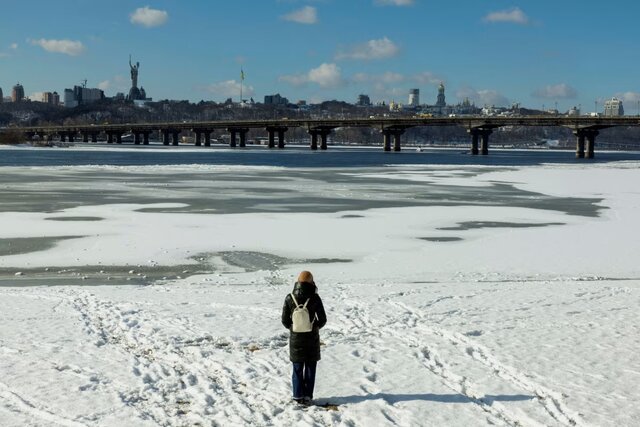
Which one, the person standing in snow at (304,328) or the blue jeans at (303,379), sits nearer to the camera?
the person standing in snow at (304,328)

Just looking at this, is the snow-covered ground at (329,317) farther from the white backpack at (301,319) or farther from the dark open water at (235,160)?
the dark open water at (235,160)

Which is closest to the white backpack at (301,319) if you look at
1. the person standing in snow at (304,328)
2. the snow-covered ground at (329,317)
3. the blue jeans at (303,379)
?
the person standing in snow at (304,328)

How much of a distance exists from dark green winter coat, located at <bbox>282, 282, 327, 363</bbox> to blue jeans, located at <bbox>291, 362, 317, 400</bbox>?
0.13m

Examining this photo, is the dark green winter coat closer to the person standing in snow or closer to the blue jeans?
the person standing in snow

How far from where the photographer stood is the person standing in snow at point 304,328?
10.4 meters

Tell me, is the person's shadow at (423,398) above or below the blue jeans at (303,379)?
below

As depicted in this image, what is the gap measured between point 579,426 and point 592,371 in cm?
256

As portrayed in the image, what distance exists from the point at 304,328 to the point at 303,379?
86cm

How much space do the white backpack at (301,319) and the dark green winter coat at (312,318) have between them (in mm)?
51

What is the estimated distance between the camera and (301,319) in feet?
34.1

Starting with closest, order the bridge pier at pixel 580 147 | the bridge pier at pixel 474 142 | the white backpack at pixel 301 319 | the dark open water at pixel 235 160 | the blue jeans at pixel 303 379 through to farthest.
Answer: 1. the white backpack at pixel 301 319
2. the blue jeans at pixel 303 379
3. the dark open water at pixel 235 160
4. the bridge pier at pixel 580 147
5. the bridge pier at pixel 474 142

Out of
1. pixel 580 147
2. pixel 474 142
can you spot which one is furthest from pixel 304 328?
pixel 474 142

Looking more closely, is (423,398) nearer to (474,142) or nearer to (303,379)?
(303,379)

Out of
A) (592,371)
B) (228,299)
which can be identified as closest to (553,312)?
(592,371)
